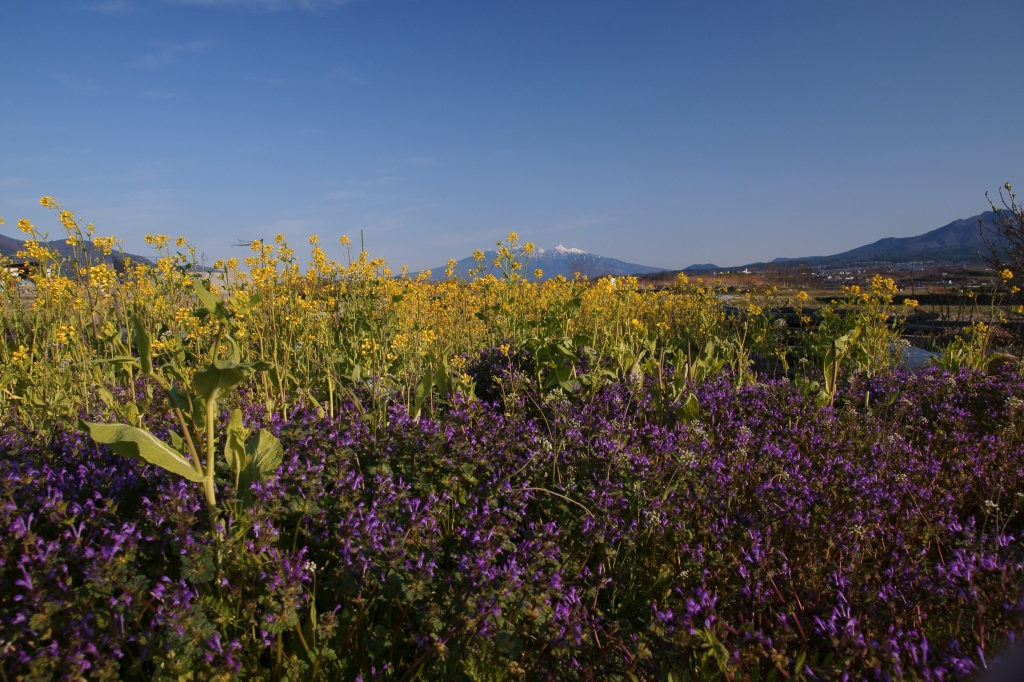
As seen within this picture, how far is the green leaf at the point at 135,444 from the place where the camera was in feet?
4.50

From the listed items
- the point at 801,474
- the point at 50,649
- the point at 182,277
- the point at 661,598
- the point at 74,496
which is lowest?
the point at 661,598

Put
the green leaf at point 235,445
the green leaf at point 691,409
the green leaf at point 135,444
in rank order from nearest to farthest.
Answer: the green leaf at point 135,444 → the green leaf at point 235,445 → the green leaf at point 691,409

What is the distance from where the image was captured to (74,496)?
1.69 m

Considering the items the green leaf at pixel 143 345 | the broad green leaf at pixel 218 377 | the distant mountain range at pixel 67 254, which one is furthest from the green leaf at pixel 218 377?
the distant mountain range at pixel 67 254

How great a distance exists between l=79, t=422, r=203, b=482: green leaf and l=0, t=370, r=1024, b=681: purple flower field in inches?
5.8

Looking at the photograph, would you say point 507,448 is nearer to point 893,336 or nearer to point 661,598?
point 661,598

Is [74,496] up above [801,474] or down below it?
above

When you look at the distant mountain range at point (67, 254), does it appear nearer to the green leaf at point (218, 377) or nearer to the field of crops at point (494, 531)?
the field of crops at point (494, 531)

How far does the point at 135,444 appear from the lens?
141 centimetres

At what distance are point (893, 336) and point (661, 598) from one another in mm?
4624

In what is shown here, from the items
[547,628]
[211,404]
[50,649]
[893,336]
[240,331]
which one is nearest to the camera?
[50,649]

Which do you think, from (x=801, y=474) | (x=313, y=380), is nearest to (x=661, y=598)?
(x=801, y=474)

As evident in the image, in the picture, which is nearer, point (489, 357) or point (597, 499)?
point (597, 499)

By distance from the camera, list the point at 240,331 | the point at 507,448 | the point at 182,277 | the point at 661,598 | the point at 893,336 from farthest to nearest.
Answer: the point at 893,336 → the point at 182,277 → the point at 240,331 → the point at 507,448 → the point at 661,598
